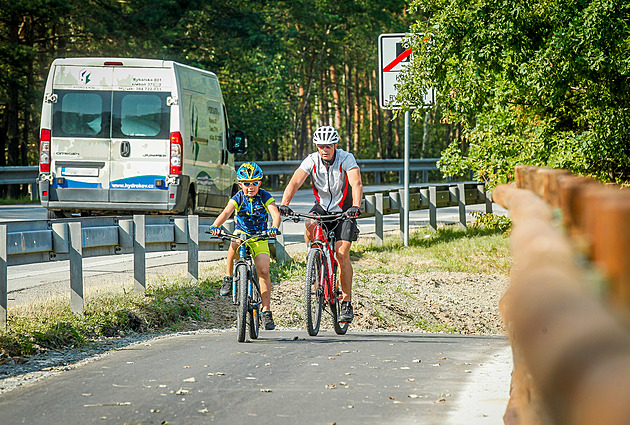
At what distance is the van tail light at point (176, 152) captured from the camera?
14.9 m

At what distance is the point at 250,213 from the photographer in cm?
922

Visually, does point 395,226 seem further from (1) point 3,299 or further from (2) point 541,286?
(2) point 541,286

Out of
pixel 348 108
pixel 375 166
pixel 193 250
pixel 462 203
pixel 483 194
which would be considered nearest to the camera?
pixel 193 250

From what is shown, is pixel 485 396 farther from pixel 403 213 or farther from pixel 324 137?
pixel 403 213

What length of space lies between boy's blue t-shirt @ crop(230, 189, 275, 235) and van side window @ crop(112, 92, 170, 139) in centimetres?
610

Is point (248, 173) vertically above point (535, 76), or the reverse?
point (535, 76)

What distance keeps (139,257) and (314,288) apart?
105 inches

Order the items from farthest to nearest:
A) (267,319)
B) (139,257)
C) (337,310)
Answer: (139,257) → (337,310) → (267,319)

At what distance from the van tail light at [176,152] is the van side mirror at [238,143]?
105 inches

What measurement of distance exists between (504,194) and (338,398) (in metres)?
1.73

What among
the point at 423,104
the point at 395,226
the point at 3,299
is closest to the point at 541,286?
the point at 3,299

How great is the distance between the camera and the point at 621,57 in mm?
14922

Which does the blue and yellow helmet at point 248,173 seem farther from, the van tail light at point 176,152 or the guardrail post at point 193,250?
the van tail light at point 176,152

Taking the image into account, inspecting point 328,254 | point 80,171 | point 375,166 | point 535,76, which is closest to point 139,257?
point 328,254
